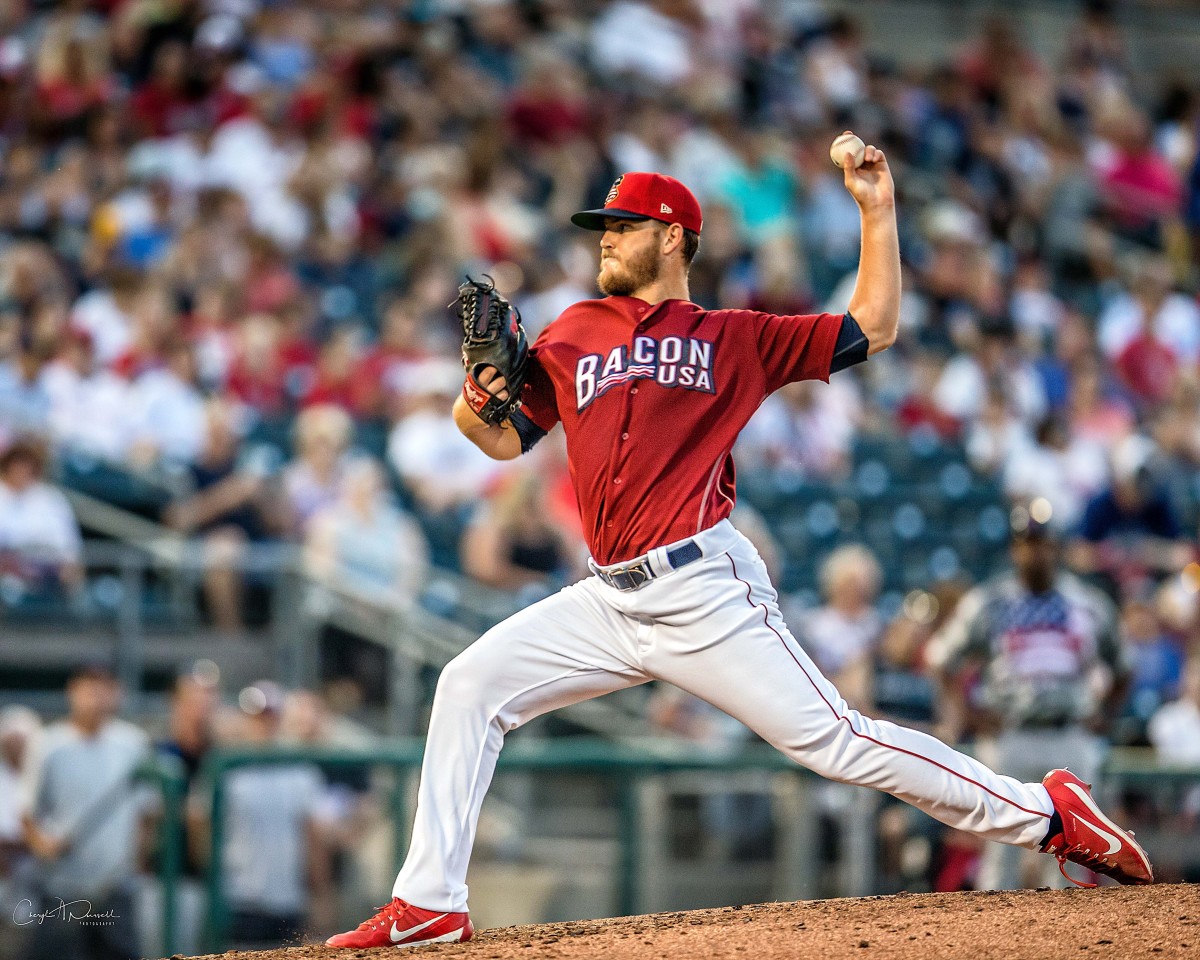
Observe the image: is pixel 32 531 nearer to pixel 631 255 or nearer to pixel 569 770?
pixel 569 770

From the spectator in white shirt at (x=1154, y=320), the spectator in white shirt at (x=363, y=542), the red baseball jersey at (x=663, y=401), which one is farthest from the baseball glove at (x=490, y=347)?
the spectator in white shirt at (x=1154, y=320)

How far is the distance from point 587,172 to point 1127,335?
3896 millimetres

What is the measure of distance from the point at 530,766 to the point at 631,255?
314cm

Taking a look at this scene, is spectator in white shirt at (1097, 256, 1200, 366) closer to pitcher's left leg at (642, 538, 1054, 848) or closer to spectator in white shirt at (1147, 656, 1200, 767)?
spectator in white shirt at (1147, 656, 1200, 767)

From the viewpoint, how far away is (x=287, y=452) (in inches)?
354

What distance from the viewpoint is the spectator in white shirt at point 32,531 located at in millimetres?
7844

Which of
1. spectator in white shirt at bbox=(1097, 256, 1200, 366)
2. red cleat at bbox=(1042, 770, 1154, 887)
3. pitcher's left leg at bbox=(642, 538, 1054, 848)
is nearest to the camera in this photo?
pitcher's left leg at bbox=(642, 538, 1054, 848)

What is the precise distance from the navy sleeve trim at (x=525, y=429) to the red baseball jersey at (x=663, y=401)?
115 mm

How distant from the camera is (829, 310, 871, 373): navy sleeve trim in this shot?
413 centimetres

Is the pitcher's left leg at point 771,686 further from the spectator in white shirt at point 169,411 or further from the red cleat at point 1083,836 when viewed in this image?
the spectator in white shirt at point 169,411

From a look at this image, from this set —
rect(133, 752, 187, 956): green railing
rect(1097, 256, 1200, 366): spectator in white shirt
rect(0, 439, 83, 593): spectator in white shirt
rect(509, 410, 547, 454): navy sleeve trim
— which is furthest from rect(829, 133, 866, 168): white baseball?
rect(1097, 256, 1200, 366): spectator in white shirt

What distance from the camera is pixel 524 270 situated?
10.6 meters
